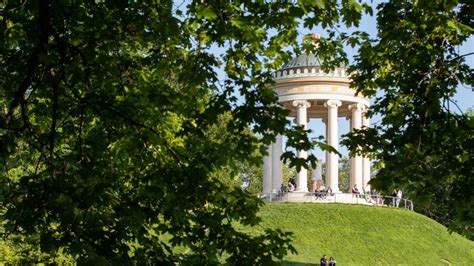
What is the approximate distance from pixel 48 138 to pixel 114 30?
5.26 ft

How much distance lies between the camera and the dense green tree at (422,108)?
381 inches

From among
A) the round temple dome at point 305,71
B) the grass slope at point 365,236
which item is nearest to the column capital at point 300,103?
the round temple dome at point 305,71

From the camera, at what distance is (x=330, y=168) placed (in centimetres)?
4016

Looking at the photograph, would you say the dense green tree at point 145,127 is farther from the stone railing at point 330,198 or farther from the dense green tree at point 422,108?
the stone railing at point 330,198

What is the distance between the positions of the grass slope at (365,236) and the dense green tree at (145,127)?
58.6ft

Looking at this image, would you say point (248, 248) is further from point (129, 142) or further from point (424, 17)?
point (424, 17)

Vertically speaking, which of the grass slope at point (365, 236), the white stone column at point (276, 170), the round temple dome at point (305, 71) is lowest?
the grass slope at point (365, 236)

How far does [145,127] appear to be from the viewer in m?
7.51

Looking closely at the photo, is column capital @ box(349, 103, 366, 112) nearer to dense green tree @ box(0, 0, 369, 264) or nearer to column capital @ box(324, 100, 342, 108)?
column capital @ box(324, 100, 342, 108)

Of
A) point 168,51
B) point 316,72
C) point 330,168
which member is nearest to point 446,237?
point 330,168

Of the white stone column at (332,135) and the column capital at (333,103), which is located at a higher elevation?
the column capital at (333,103)

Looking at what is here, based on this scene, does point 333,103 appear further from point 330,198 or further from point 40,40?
point 40,40

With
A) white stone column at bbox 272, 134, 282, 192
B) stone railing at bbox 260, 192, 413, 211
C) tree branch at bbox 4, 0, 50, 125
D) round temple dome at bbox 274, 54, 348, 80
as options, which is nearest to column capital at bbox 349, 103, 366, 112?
round temple dome at bbox 274, 54, 348, 80

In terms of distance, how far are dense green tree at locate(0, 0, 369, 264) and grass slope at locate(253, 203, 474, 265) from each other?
58.6ft
